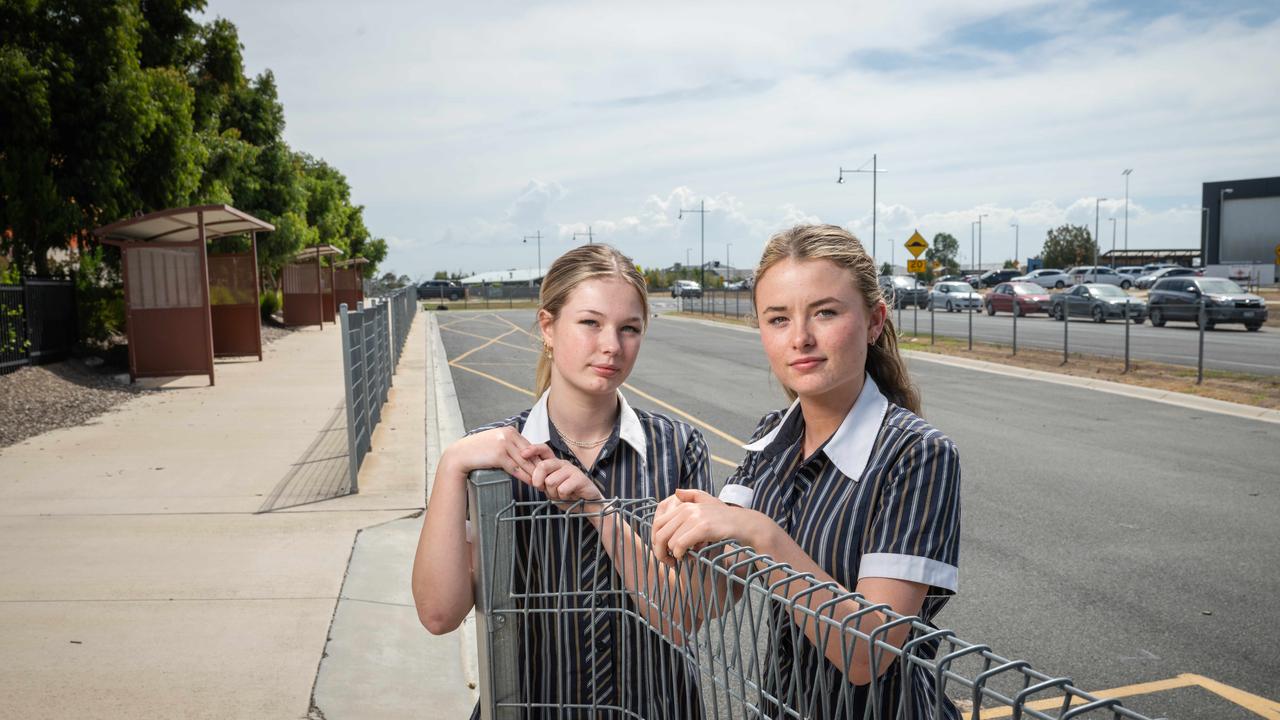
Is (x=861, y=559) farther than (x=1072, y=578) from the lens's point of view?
No

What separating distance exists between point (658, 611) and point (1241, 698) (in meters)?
3.74

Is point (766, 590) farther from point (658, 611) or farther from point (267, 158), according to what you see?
point (267, 158)

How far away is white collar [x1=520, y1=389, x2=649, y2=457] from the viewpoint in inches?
92.1

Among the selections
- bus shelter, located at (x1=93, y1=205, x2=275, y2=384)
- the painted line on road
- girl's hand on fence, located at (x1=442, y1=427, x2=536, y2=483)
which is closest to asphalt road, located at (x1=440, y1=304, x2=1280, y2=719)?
the painted line on road

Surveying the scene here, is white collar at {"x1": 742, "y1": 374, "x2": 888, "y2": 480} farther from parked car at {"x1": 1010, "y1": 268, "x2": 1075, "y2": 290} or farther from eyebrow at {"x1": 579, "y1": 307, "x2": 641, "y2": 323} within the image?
parked car at {"x1": 1010, "y1": 268, "x2": 1075, "y2": 290}

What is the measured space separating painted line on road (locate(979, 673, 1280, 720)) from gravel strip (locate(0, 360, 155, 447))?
982 cm

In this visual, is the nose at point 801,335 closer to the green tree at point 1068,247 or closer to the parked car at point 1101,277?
the parked car at point 1101,277

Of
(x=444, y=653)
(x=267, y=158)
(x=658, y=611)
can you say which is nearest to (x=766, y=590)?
(x=658, y=611)

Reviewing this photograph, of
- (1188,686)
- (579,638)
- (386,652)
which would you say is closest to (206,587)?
(386,652)

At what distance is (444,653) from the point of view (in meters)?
4.79

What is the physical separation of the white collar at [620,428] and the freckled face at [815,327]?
19.3 inches

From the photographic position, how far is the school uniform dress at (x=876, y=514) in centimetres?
171

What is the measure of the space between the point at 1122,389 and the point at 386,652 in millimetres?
14319

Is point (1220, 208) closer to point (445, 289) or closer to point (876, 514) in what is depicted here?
point (445, 289)
